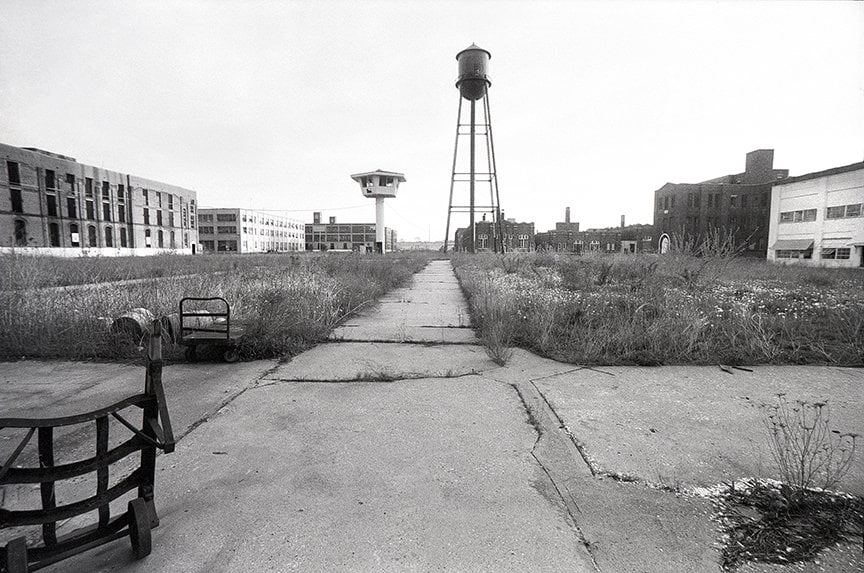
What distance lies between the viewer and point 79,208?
45000mm

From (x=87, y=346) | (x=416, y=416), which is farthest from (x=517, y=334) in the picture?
(x=87, y=346)

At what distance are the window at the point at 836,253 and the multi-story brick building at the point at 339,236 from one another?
8410 centimetres

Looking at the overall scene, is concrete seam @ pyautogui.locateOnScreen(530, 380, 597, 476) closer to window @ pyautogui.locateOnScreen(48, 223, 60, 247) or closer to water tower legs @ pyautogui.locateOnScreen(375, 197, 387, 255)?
water tower legs @ pyautogui.locateOnScreen(375, 197, 387, 255)

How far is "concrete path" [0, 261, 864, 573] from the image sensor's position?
75.2 inches

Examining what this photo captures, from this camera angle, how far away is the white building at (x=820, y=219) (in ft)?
104

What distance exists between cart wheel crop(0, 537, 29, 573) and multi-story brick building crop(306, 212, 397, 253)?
4033 inches

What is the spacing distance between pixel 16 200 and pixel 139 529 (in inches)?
2114

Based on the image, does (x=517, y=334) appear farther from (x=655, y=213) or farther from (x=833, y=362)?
(x=655, y=213)

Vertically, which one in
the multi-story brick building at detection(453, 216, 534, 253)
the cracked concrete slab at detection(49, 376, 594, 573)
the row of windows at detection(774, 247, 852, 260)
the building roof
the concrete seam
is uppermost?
the building roof

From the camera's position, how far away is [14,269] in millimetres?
8922

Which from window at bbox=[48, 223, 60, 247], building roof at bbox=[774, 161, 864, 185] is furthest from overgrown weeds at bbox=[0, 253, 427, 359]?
window at bbox=[48, 223, 60, 247]

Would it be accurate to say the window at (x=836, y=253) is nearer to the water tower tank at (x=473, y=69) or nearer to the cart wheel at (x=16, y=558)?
the water tower tank at (x=473, y=69)

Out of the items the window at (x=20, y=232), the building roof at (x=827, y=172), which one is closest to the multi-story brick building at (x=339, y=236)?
the window at (x=20, y=232)

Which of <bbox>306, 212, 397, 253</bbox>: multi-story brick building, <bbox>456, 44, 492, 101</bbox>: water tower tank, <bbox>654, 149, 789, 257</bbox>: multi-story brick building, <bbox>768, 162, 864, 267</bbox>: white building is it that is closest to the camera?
<bbox>456, 44, 492, 101</bbox>: water tower tank
